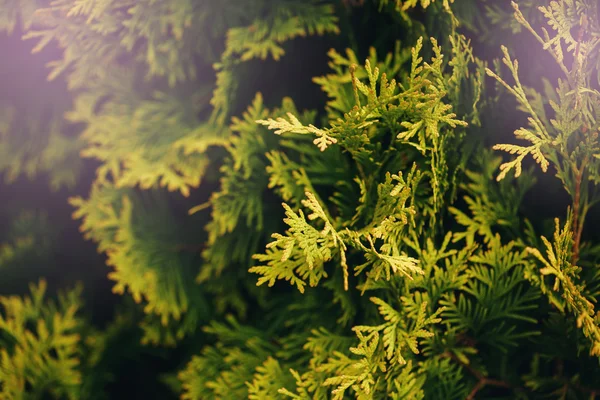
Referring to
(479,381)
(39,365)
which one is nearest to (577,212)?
(479,381)

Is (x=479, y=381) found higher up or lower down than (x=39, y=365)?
lower down

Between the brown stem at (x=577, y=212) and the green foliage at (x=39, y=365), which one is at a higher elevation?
the green foliage at (x=39, y=365)

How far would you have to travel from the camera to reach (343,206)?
79.6 inches

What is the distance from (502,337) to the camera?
1.92 meters

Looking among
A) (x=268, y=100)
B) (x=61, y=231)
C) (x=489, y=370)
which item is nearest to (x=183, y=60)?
(x=268, y=100)

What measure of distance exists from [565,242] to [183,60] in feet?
7.41

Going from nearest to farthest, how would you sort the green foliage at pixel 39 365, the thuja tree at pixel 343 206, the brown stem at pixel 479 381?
1. the thuja tree at pixel 343 206
2. the brown stem at pixel 479 381
3. the green foliage at pixel 39 365

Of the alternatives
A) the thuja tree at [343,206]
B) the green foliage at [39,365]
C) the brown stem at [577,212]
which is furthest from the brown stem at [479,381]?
the green foliage at [39,365]

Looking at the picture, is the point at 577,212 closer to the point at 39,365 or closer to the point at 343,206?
the point at 343,206

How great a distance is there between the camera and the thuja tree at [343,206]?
1715 mm

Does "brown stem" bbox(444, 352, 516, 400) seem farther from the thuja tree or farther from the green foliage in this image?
the green foliage

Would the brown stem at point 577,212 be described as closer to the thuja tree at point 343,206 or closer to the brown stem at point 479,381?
the thuja tree at point 343,206

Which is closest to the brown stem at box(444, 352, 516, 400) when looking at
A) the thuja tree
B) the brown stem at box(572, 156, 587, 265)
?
the thuja tree

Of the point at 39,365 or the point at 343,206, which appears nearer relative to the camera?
the point at 343,206
